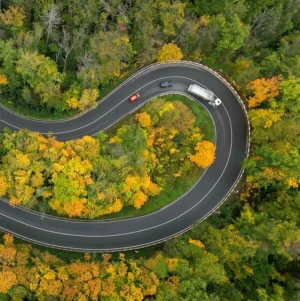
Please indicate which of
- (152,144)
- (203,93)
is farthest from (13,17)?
(203,93)

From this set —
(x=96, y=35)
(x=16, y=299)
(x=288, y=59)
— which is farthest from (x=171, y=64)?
(x=16, y=299)

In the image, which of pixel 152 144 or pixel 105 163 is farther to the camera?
pixel 152 144

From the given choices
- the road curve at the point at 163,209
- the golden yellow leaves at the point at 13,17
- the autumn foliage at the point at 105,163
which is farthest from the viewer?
the road curve at the point at 163,209

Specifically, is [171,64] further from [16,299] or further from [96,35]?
[16,299]

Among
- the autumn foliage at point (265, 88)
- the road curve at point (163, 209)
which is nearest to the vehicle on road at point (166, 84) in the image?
the road curve at point (163, 209)

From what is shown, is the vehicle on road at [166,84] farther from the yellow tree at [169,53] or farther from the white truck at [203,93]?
the yellow tree at [169,53]

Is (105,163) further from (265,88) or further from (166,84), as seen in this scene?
(265,88)

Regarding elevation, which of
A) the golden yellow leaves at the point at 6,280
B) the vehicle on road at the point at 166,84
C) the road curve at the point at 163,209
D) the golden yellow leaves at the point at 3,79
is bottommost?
the golden yellow leaves at the point at 6,280
